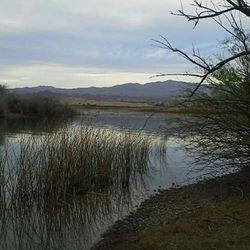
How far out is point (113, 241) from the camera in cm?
898

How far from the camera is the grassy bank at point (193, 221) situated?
7.24 m

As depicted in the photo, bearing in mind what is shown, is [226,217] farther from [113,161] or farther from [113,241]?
[113,161]

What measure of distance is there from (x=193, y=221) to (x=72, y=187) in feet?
16.7

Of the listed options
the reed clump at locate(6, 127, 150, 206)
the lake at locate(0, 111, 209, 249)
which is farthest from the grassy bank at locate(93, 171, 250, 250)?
the reed clump at locate(6, 127, 150, 206)

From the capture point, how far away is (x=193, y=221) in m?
8.65

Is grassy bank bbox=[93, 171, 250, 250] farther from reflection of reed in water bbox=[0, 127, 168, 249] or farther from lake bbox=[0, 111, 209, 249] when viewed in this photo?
reflection of reed in water bbox=[0, 127, 168, 249]

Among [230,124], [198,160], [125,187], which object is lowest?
[125,187]

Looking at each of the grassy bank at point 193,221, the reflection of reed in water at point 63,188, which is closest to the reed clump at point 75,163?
the reflection of reed in water at point 63,188

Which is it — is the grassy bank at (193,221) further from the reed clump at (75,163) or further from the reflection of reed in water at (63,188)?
the reed clump at (75,163)

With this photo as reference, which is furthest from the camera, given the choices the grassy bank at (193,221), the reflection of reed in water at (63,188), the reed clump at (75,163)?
the reed clump at (75,163)

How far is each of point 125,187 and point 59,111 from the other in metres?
38.5

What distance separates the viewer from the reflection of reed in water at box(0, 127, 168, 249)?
1005 cm

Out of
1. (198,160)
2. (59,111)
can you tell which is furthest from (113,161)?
(59,111)

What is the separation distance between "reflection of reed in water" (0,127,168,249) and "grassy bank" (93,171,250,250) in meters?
0.92
